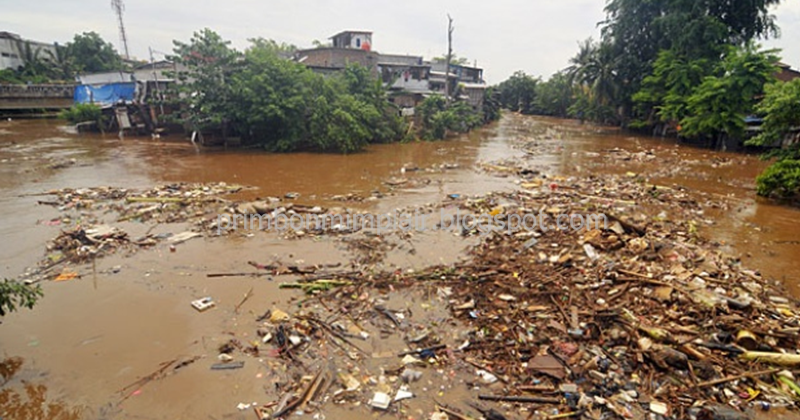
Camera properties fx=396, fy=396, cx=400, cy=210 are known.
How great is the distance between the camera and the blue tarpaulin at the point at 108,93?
2433 cm

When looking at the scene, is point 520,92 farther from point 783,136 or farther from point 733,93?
point 783,136

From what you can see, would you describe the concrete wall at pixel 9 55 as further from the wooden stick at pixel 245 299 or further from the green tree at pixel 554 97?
the green tree at pixel 554 97

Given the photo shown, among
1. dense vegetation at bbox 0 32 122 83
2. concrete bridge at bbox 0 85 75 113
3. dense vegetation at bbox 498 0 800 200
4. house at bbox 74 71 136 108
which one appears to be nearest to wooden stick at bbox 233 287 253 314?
dense vegetation at bbox 498 0 800 200

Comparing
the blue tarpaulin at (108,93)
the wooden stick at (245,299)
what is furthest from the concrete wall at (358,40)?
the wooden stick at (245,299)

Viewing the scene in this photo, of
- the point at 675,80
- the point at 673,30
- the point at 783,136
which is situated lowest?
the point at 783,136

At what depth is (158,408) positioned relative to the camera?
3.36 metres

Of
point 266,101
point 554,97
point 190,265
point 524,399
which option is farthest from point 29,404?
point 554,97

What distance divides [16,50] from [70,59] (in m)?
4.95

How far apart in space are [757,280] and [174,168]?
15396mm

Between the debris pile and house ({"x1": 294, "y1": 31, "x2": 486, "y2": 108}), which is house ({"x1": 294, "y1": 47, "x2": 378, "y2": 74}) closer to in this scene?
house ({"x1": 294, "y1": 31, "x2": 486, "y2": 108})

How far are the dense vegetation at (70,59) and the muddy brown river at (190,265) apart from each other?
1058 inches

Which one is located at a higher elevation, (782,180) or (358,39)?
(358,39)

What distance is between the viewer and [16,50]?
37188mm

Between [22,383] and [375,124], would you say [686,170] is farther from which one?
[22,383]
